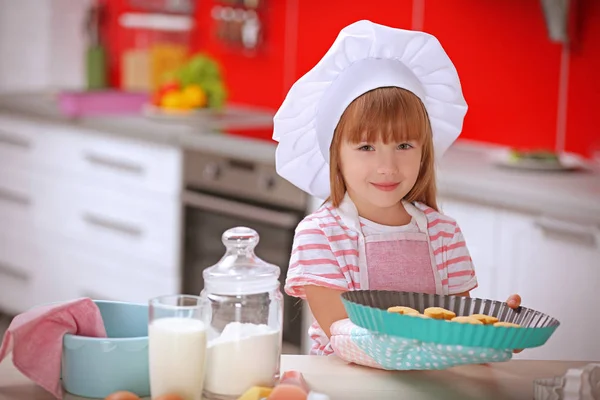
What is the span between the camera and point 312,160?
1.60 metres

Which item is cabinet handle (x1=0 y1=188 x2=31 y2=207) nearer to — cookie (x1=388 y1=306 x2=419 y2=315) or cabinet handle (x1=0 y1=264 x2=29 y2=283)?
cabinet handle (x1=0 y1=264 x2=29 y2=283)

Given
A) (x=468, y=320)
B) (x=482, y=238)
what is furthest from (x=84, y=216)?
(x=468, y=320)

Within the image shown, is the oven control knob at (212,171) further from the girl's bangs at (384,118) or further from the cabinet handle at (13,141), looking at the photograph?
the girl's bangs at (384,118)

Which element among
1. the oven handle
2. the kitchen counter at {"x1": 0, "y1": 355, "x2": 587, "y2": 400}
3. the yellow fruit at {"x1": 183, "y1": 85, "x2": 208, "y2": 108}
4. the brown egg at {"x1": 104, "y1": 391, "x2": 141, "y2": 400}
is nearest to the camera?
the brown egg at {"x1": 104, "y1": 391, "x2": 141, "y2": 400}

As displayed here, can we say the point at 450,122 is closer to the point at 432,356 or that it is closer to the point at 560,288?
the point at 432,356

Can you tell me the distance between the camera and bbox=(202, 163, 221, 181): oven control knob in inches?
133

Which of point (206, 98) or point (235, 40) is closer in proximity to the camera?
point (206, 98)

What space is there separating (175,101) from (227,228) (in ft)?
2.40

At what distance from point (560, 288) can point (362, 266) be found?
3.77 feet

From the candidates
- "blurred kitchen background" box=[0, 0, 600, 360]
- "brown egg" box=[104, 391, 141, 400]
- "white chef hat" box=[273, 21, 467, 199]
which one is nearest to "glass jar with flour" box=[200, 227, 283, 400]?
"brown egg" box=[104, 391, 141, 400]

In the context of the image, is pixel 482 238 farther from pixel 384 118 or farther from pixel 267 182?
pixel 384 118

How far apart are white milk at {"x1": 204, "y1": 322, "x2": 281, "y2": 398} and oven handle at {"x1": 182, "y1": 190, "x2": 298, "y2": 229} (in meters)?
1.85

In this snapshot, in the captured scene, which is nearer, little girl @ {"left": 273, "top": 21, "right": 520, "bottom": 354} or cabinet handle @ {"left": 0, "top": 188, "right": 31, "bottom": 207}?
little girl @ {"left": 273, "top": 21, "right": 520, "bottom": 354}

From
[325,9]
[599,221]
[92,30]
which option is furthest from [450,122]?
[92,30]
